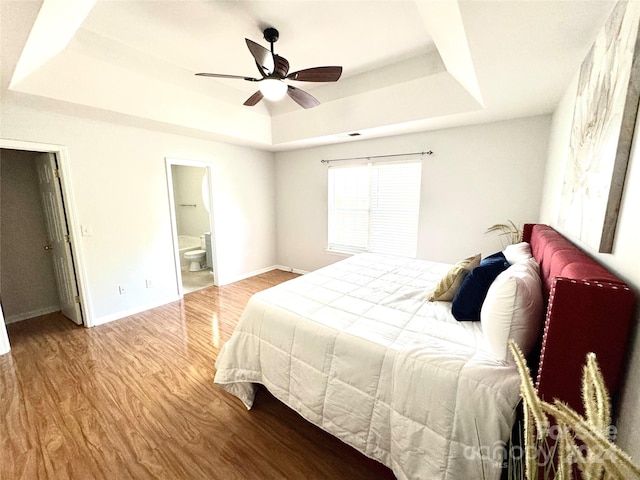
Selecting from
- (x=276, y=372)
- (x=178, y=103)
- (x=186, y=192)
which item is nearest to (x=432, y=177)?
(x=276, y=372)

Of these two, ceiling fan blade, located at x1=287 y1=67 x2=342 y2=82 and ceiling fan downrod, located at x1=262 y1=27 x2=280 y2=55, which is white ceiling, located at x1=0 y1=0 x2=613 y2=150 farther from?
ceiling fan blade, located at x1=287 y1=67 x2=342 y2=82

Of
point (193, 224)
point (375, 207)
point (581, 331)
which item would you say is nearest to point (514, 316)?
point (581, 331)

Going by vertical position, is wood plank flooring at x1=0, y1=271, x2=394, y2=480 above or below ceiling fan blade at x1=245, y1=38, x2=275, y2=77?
below

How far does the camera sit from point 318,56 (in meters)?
2.68

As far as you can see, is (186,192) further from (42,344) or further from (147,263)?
(42,344)

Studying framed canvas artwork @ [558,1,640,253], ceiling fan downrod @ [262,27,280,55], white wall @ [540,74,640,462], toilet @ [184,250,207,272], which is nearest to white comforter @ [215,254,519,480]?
white wall @ [540,74,640,462]

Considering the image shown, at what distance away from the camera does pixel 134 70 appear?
8.70 feet

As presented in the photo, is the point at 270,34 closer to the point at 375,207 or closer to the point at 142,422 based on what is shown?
the point at 375,207

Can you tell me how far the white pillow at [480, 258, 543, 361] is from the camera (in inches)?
45.8

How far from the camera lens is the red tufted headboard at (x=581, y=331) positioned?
0.82 metres

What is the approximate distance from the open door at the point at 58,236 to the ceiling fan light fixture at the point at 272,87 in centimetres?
247

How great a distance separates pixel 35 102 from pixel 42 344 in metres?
2.38

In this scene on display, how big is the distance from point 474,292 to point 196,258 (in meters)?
4.89

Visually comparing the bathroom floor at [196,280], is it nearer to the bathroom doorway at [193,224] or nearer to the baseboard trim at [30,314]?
the bathroom doorway at [193,224]
